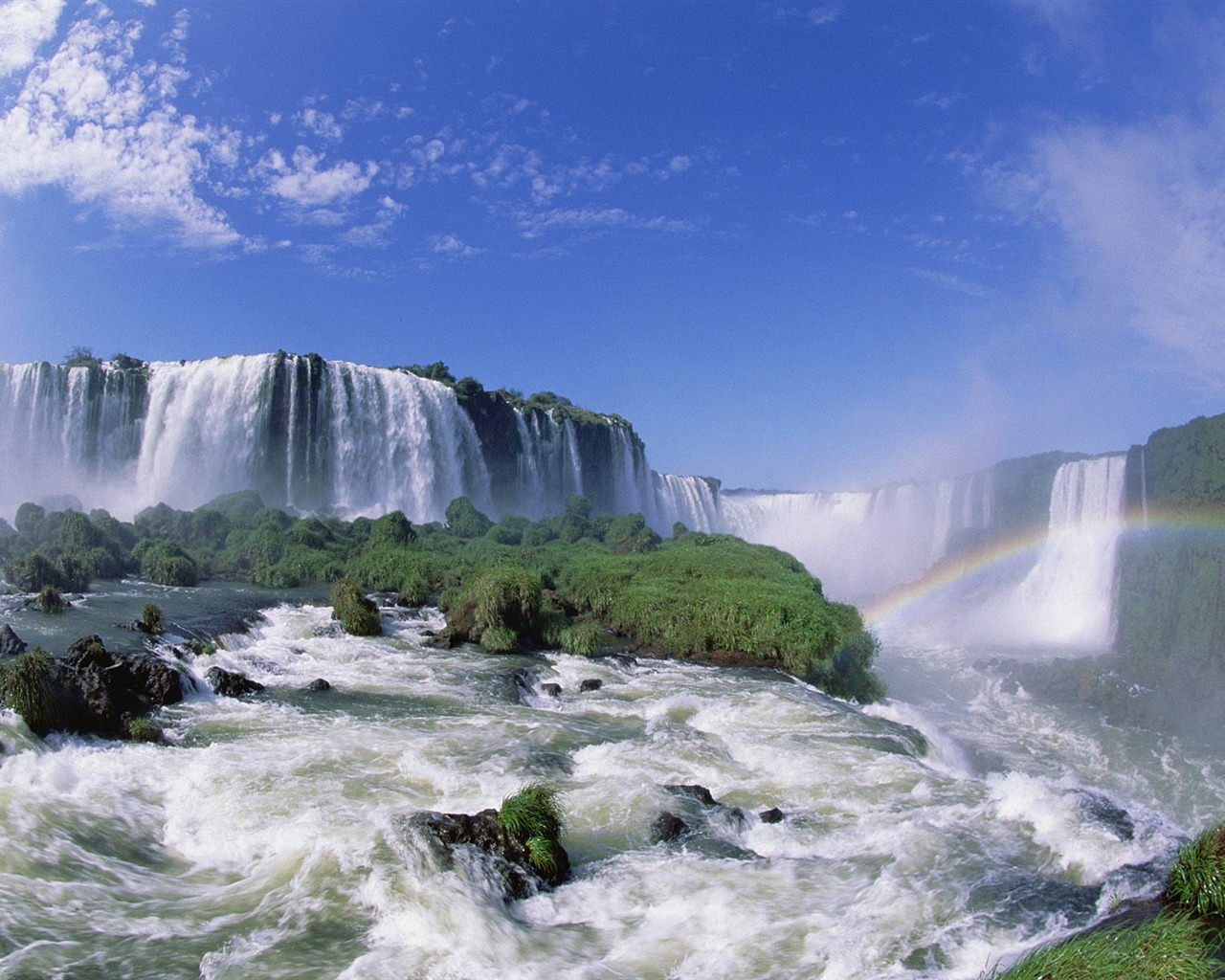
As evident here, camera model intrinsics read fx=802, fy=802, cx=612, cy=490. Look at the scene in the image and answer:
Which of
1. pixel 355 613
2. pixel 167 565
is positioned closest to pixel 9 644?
pixel 355 613

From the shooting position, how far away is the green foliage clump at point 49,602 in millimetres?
18891

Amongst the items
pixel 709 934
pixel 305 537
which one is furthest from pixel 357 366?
pixel 709 934

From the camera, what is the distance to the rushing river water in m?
6.31

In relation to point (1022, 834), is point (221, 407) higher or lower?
higher

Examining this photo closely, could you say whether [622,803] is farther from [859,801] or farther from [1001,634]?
[1001,634]

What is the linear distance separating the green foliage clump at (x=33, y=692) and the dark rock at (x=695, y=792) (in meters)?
7.96

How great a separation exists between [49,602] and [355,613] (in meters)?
6.99

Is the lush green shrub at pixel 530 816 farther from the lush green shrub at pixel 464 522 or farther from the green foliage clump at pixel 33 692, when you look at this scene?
the lush green shrub at pixel 464 522

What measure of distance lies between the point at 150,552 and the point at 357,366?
73.0ft

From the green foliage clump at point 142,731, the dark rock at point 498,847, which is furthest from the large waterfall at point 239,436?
the dark rock at point 498,847

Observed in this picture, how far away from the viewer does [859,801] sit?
32.7ft

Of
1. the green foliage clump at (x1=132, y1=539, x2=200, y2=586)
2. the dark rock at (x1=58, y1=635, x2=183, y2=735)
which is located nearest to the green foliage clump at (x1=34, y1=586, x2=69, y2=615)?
the green foliage clump at (x1=132, y1=539, x2=200, y2=586)

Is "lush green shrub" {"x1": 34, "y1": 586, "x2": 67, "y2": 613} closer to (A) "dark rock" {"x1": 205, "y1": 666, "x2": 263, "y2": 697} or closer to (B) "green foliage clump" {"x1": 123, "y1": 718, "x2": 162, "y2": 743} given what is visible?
(A) "dark rock" {"x1": 205, "y1": 666, "x2": 263, "y2": 697}

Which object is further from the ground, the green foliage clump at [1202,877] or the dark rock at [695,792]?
the green foliage clump at [1202,877]
